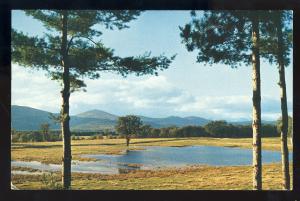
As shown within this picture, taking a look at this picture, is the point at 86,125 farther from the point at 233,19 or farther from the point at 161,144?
the point at 233,19

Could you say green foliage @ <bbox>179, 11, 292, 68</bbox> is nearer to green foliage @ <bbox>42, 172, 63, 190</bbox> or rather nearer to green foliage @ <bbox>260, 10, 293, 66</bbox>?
green foliage @ <bbox>260, 10, 293, 66</bbox>

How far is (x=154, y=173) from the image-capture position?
6.69 m

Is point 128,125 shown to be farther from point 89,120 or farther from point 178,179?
point 178,179

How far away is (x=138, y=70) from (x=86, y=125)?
102 cm

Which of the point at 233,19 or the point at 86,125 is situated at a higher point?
the point at 233,19

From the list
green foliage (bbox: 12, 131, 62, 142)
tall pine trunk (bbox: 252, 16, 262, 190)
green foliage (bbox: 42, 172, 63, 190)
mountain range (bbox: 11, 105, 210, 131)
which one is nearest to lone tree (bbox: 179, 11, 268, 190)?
tall pine trunk (bbox: 252, 16, 262, 190)

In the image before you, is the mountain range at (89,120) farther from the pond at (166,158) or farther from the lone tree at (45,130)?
the pond at (166,158)

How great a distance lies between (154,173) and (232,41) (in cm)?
209

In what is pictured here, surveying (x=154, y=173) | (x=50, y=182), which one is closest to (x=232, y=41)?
(x=154, y=173)

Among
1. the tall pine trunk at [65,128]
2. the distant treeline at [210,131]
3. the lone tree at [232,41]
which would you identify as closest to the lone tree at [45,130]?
the tall pine trunk at [65,128]

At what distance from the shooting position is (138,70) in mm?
6625

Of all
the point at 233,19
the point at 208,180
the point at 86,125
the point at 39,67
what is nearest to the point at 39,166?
the point at 86,125

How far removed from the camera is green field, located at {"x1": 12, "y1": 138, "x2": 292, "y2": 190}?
6648mm

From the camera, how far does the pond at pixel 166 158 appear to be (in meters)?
6.64
